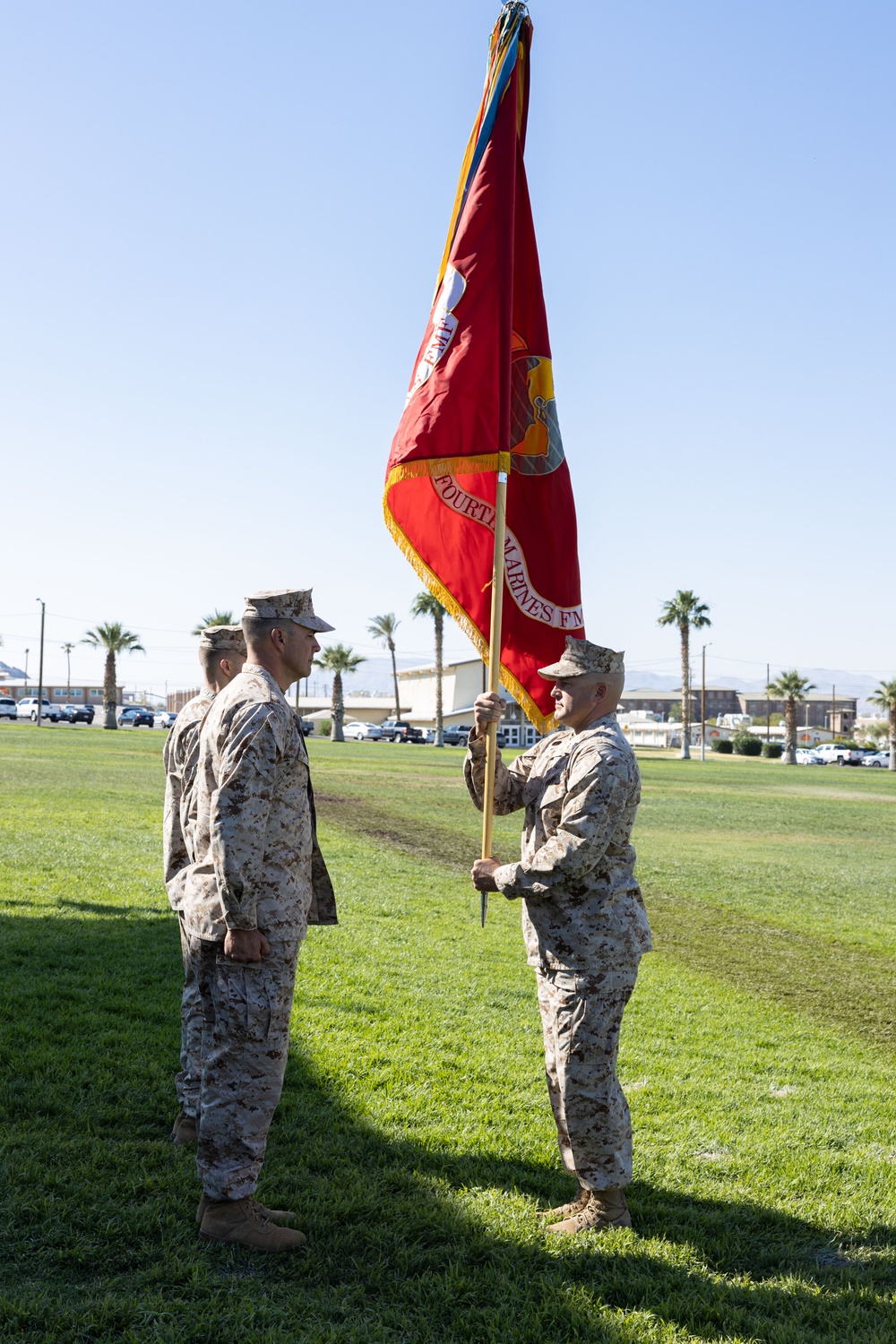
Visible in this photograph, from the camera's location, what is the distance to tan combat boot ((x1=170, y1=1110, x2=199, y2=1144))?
15.6 feet

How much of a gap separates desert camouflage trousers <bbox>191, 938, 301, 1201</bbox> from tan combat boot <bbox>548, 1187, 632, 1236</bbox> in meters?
1.24

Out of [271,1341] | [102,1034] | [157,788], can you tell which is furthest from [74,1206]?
[157,788]

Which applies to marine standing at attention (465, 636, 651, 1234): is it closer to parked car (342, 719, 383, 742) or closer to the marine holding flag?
the marine holding flag

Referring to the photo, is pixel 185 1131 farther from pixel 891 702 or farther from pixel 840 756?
pixel 840 756

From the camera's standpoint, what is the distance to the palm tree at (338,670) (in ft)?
236

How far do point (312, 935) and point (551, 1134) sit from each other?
475cm

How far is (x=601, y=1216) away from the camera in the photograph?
4168 mm

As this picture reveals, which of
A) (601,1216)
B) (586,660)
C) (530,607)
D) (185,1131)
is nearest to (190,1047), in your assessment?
(185,1131)

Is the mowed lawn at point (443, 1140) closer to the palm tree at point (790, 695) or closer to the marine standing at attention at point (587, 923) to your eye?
the marine standing at attention at point (587, 923)

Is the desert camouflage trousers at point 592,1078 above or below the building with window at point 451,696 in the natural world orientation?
below

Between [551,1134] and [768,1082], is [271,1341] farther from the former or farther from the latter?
[768,1082]

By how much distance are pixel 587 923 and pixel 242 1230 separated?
1.70 m

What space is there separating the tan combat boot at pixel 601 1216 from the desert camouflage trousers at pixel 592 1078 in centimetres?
7

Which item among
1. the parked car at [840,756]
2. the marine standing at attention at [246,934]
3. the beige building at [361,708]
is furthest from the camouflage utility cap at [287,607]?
the beige building at [361,708]
